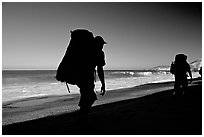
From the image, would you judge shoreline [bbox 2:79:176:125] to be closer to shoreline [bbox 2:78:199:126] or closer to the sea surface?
shoreline [bbox 2:78:199:126]

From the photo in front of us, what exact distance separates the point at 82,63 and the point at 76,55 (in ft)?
0.69

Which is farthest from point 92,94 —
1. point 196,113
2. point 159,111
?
point 196,113

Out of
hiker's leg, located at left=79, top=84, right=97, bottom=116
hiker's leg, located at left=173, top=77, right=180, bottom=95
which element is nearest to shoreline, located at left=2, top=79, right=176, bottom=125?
hiker's leg, located at left=173, top=77, right=180, bottom=95

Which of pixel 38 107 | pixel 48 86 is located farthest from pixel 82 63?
pixel 48 86

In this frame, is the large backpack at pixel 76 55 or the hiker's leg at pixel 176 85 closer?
the large backpack at pixel 76 55

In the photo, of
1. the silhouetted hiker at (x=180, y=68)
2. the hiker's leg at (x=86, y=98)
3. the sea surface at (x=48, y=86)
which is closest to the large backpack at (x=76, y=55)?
the hiker's leg at (x=86, y=98)

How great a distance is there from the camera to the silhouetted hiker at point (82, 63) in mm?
4559

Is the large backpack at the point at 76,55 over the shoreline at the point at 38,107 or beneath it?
over

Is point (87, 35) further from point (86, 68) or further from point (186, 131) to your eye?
point (186, 131)

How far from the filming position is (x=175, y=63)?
31.2 ft

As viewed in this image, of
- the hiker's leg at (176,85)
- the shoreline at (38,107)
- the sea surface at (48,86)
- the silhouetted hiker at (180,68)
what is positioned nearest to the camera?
the shoreline at (38,107)

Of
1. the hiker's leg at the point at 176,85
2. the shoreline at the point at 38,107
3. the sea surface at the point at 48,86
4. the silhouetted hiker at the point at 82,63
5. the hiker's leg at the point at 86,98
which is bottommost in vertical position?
the sea surface at the point at 48,86

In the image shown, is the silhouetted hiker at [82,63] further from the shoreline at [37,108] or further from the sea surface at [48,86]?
the sea surface at [48,86]

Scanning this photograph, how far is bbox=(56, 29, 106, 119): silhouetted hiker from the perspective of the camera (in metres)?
4.56
